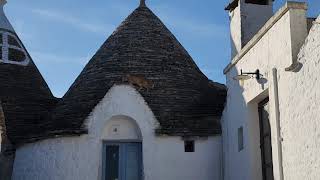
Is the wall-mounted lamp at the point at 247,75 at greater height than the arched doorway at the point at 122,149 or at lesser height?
greater

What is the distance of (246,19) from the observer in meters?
14.9

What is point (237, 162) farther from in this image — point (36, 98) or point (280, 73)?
point (36, 98)

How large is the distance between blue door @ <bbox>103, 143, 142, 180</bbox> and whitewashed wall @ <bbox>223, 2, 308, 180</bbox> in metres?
2.31

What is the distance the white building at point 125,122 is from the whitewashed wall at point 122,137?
0.03m

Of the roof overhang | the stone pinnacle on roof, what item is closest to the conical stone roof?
the stone pinnacle on roof

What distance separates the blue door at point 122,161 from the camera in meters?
14.7

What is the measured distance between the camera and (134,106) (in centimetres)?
1487

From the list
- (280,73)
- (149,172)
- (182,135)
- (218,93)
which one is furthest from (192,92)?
(280,73)

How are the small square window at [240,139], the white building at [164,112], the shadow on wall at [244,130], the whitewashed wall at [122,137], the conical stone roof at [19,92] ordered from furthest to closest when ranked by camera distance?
the conical stone roof at [19,92] → the whitewashed wall at [122,137] → the small square window at [240,139] → the shadow on wall at [244,130] → the white building at [164,112]

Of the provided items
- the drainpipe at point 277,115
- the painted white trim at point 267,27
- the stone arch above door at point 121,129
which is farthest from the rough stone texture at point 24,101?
the drainpipe at point 277,115

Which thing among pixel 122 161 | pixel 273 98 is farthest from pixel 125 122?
pixel 273 98

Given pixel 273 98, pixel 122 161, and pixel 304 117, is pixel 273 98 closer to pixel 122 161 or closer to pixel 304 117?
pixel 304 117

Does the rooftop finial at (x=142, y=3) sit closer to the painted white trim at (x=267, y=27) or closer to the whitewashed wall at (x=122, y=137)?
the whitewashed wall at (x=122, y=137)

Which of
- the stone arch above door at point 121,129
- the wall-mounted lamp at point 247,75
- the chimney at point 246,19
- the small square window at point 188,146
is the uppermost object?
the chimney at point 246,19
